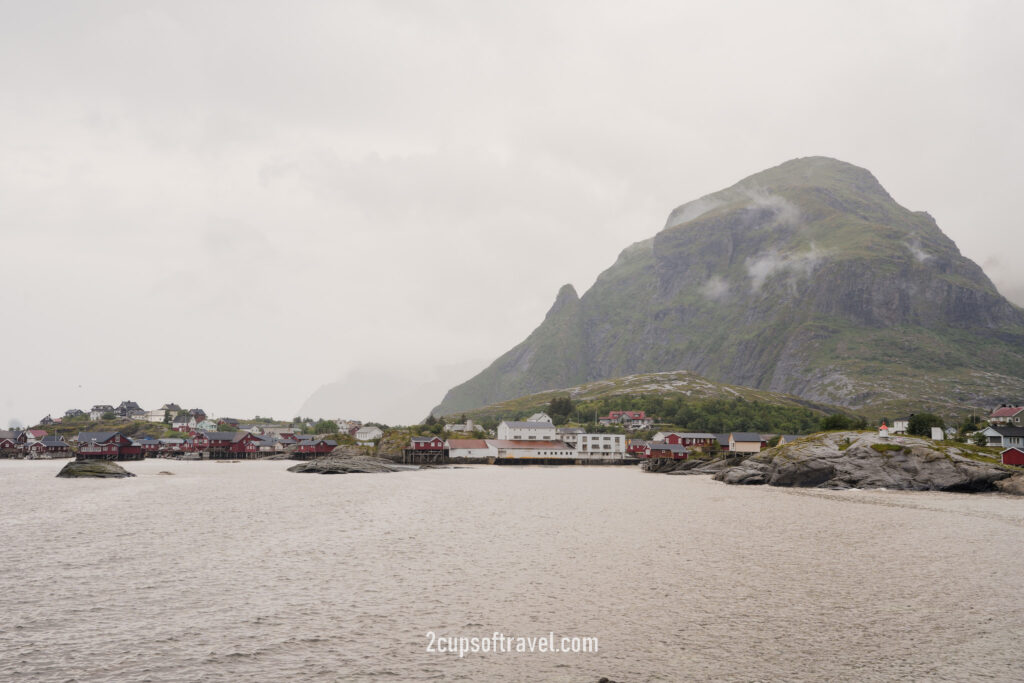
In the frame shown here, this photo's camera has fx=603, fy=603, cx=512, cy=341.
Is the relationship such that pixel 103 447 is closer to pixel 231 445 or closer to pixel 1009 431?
pixel 231 445

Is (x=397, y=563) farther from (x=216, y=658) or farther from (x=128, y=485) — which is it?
(x=128, y=485)

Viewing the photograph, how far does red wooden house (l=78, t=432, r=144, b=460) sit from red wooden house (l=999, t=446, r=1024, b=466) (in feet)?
617

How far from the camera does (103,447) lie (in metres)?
153

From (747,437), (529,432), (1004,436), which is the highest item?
(1004,436)

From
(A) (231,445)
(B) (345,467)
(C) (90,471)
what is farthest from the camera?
(A) (231,445)

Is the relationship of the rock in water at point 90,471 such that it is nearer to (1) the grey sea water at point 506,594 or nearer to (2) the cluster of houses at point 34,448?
(1) the grey sea water at point 506,594

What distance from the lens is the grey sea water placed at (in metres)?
18.6

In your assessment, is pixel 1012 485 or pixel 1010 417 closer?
pixel 1012 485

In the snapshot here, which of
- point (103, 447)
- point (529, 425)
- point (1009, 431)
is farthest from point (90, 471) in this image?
point (1009, 431)

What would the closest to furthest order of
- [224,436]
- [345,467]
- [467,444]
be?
[345,467], [467,444], [224,436]

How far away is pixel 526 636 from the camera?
21203 millimetres

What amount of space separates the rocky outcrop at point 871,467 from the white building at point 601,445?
67.8 metres

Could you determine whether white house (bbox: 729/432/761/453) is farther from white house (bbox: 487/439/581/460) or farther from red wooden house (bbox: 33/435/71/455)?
red wooden house (bbox: 33/435/71/455)

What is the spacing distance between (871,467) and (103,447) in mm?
169407
